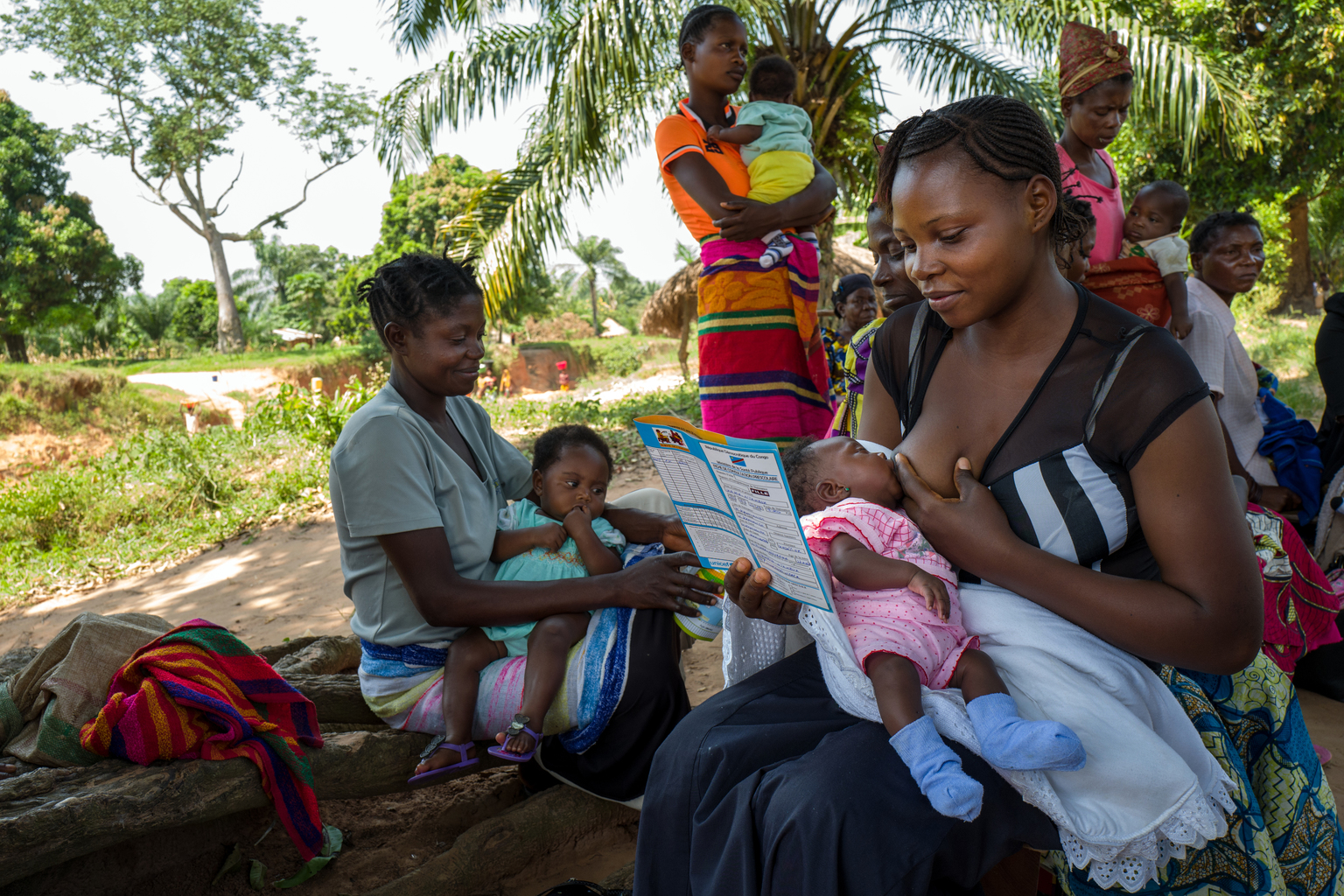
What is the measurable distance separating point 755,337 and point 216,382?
1946 cm

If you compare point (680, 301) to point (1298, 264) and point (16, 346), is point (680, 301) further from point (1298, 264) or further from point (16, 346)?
point (16, 346)

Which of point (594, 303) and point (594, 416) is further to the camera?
point (594, 303)

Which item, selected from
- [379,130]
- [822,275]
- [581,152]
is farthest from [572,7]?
[822,275]

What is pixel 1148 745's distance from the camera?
137 centimetres

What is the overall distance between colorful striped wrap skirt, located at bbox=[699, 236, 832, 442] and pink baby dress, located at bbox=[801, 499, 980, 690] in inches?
69.2

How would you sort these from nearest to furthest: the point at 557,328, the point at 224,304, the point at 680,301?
the point at 680,301 → the point at 224,304 → the point at 557,328

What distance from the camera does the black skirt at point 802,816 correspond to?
1333mm

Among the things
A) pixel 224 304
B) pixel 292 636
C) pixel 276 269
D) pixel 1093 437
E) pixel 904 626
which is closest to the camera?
pixel 1093 437

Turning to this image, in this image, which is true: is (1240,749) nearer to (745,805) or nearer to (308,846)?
(745,805)

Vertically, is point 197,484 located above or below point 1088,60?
below

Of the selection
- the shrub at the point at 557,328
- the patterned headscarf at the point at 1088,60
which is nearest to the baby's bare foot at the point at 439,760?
the patterned headscarf at the point at 1088,60

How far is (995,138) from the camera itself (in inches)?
59.5

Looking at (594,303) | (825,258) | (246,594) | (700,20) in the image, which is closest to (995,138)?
(700,20)

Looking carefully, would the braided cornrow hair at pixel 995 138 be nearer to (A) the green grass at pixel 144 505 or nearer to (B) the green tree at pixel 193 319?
(A) the green grass at pixel 144 505
